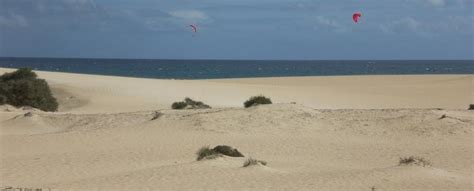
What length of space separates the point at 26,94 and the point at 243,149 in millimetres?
14773

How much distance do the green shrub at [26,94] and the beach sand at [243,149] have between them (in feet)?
5.00

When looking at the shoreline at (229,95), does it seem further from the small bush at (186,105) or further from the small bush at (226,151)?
the small bush at (226,151)

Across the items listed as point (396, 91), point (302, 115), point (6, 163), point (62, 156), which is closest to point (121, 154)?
point (62, 156)

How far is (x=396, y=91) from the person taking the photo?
4541 centimetres

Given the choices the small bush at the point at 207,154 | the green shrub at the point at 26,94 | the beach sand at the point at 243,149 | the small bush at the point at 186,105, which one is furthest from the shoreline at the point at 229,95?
the small bush at the point at 207,154

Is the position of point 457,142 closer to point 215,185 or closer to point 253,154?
point 253,154

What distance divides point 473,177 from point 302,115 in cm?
789

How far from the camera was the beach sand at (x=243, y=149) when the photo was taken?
42.2ft

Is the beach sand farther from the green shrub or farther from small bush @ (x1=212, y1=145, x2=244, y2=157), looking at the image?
the green shrub

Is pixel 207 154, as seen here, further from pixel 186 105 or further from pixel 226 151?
pixel 186 105

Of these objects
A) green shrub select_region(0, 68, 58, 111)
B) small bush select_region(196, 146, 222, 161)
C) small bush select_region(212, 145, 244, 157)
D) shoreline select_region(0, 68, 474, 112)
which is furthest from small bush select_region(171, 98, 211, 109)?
small bush select_region(196, 146, 222, 161)

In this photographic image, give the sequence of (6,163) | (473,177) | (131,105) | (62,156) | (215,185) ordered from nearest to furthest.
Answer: (215,185) → (473,177) → (6,163) → (62,156) → (131,105)

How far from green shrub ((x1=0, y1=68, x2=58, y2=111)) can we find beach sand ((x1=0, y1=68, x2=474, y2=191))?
1525 mm

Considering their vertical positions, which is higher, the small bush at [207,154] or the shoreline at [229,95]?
the small bush at [207,154]
